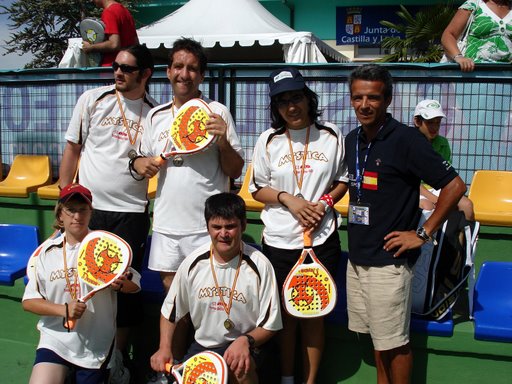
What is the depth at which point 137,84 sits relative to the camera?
10.6 ft

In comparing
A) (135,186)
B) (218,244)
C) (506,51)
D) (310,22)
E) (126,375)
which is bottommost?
(126,375)

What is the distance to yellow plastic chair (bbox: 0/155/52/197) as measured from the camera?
5.54 m

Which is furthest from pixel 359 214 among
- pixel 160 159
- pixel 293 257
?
pixel 160 159

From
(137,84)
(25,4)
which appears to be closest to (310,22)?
(25,4)

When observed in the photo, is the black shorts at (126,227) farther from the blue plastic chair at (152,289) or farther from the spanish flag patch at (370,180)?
the spanish flag patch at (370,180)

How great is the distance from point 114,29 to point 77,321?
2.70 metres

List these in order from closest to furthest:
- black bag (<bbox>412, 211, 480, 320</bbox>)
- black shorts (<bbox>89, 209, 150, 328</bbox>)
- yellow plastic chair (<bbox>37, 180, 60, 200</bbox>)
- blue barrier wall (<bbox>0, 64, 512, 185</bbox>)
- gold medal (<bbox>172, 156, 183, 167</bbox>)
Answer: gold medal (<bbox>172, 156, 183, 167</bbox>)
black bag (<bbox>412, 211, 480, 320</bbox>)
black shorts (<bbox>89, 209, 150, 328</bbox>)
blue barrier wall (<bbox>0, 64, 512, 185</bbox>)
yellow plastic chair (<bbox>37, 180, 60, 200</bbox>)

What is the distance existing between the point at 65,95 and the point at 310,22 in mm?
12186

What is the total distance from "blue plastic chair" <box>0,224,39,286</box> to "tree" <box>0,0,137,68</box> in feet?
44.4

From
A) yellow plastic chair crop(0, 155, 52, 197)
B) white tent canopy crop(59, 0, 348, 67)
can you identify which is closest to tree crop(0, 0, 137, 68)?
white tent canopy crop(59, 0, 348, 67)

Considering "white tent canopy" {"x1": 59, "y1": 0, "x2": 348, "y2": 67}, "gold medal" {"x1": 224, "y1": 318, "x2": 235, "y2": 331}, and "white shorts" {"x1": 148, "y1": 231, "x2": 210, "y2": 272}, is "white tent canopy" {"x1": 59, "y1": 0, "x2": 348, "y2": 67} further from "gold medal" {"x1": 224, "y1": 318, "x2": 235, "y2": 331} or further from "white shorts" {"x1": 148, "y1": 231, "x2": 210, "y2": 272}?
"gold medal" {"x1": 224, "y1": 318, "x2": 235, "y2": 331}

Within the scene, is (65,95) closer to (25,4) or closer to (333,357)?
(333,357)

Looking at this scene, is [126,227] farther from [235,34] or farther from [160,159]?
[235,34]

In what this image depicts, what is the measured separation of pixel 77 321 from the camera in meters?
3.04
